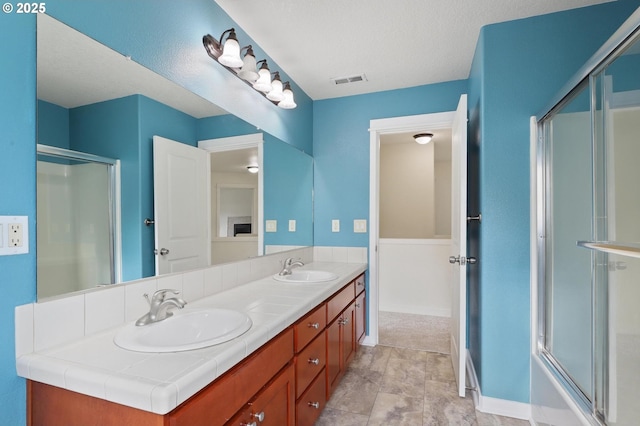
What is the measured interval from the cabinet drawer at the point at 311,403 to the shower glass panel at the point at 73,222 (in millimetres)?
1002

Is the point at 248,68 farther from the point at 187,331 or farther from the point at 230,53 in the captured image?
the point at 187,331

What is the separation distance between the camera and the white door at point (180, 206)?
4.60ft

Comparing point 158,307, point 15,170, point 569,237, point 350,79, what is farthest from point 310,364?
point 350,79

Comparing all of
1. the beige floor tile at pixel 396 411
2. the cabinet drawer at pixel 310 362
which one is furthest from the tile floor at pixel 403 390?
the cabinet drawer at pixel 310 362

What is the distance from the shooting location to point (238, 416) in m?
0.98

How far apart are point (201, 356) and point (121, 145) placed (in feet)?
2.89

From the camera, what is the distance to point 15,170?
87cm

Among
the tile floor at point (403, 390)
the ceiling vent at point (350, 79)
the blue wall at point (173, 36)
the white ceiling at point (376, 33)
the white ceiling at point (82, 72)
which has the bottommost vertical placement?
the tile floor at point (403, 390)

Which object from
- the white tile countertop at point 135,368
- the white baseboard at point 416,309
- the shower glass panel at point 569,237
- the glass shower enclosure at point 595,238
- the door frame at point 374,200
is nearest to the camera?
the white tile countertop at point 135,368

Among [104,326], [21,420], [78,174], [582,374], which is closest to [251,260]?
[104,326]

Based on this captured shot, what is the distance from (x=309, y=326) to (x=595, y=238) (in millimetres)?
1334

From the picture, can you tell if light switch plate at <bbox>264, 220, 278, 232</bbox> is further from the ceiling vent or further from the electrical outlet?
the electrical outlet

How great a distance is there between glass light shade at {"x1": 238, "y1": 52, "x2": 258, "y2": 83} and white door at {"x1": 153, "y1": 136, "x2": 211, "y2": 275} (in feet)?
1.68

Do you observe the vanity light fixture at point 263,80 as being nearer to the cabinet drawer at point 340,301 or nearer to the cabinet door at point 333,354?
the cabinet drawer at point 340,301
